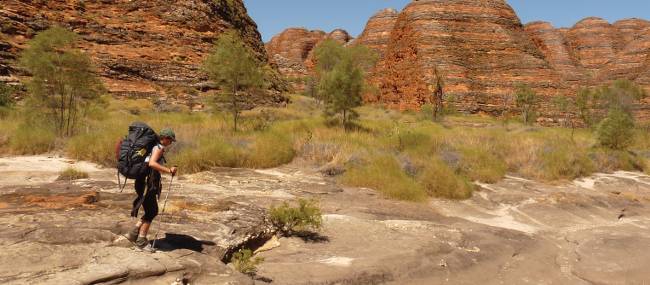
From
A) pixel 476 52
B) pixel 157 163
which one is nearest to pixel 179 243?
pixel 157 163

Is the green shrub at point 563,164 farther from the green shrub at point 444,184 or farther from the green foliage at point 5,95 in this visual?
the green foliage at point 5,95

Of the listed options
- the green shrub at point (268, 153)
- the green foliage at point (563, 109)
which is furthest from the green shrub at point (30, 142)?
the green foliage at point (563, 109)

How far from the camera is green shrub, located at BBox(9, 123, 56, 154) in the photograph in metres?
11.2

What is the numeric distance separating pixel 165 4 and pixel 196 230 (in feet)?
87.4

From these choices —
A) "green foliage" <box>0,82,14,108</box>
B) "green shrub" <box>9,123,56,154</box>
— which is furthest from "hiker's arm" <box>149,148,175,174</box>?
"green foliage" <box>0,82,14,108</box>

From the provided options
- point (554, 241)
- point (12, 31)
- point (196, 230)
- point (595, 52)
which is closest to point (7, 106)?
point (12, 31)

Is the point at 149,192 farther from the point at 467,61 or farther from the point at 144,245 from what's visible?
the point at 467,61

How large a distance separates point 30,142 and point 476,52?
44.2m

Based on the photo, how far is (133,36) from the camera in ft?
84.1

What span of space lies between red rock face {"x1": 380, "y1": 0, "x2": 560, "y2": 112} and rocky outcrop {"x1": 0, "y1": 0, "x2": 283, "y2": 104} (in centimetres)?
2362

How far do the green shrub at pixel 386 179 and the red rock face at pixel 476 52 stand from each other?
34.5 m

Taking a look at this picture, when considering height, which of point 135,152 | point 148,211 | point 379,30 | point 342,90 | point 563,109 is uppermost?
point 379,30

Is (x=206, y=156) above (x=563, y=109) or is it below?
below

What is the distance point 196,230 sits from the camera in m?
5.07
